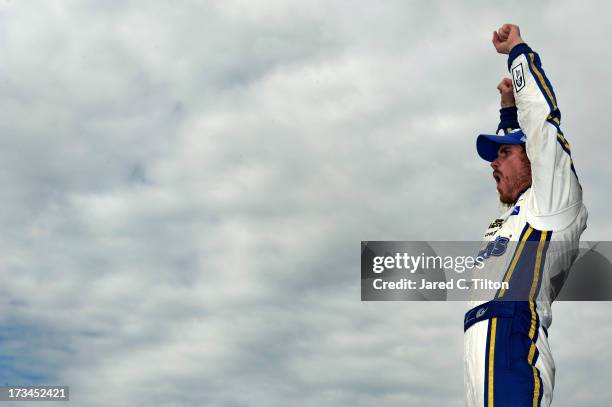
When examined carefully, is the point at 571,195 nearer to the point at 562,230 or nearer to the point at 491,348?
the point at 562,230

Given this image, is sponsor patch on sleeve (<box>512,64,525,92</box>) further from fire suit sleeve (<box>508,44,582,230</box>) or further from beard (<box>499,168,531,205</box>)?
beard (<box>499,168,531,205</box>)

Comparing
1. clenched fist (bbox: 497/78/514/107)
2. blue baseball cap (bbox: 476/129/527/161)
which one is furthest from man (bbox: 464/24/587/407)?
clenched fist (bbox: 497/78/514/107)

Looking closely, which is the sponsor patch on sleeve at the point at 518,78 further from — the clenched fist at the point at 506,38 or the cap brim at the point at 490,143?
the cap brim at the point at 490,143

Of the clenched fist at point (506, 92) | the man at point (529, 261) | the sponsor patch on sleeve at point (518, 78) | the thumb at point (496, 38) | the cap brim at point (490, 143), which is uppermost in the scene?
the thumb at point (496, 38)

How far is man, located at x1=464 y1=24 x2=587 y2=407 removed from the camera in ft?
21.6

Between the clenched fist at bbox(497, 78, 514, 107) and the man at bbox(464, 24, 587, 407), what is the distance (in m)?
0.93

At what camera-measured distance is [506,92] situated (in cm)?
855

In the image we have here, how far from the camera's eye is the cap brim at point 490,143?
784 cm

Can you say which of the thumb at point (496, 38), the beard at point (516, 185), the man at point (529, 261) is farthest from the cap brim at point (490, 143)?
the thumb at point (496, 38)

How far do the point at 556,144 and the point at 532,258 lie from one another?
1178 mm

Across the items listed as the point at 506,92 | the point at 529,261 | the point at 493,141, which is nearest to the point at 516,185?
the point at 493,141

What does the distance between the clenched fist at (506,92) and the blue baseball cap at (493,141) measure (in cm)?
51

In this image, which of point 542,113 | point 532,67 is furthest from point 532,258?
point 532,67

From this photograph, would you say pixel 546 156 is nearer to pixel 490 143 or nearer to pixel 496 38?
pixel 490 143
